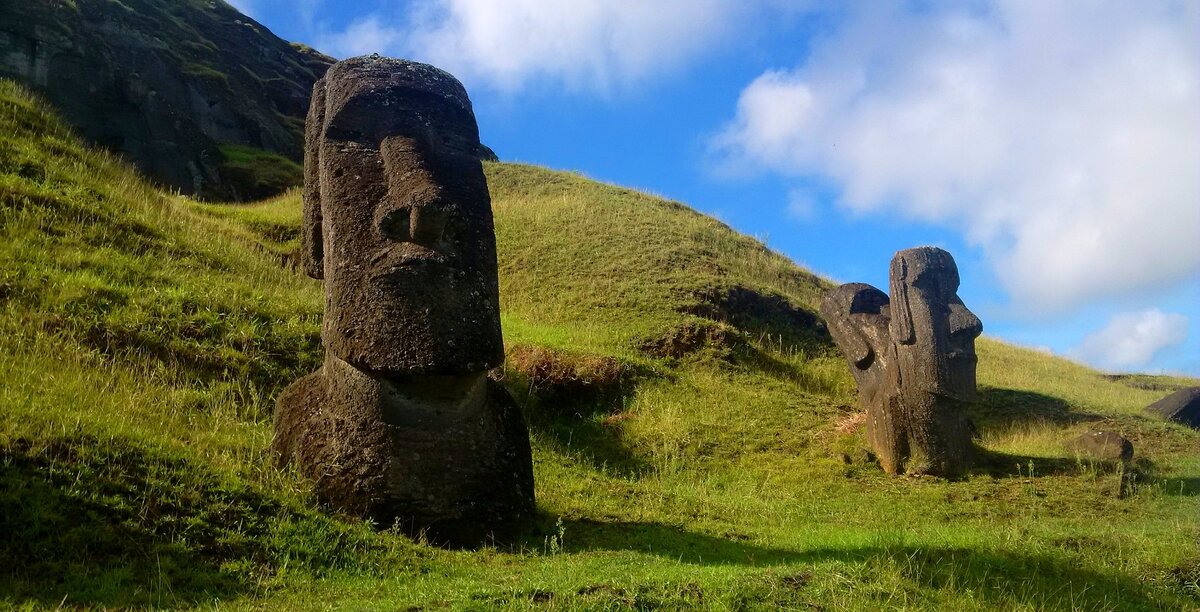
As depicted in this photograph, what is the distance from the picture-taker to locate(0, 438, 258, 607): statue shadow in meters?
4.95

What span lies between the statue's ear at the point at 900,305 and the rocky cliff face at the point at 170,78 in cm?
1703

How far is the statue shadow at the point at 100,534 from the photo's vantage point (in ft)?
16.2

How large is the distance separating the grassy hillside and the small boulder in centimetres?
30

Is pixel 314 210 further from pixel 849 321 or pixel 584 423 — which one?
pixel 849 321

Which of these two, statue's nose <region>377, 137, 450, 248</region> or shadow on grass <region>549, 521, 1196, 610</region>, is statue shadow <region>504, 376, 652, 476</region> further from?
statue's nose <region>377, 137, 450, 248</region>

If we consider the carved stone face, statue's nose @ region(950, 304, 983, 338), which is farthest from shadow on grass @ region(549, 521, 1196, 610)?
statue's nose @ region(950, 304, 983, 338)

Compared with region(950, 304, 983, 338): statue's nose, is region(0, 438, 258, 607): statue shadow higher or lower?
lower

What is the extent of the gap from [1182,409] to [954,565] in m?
14.3

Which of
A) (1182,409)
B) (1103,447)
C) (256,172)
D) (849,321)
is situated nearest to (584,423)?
(849,321)

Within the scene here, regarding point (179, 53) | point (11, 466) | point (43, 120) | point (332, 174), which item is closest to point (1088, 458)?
point (332, 174)

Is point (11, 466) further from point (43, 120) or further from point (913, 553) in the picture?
point (43, 120)

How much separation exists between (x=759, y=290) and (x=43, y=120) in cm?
1472

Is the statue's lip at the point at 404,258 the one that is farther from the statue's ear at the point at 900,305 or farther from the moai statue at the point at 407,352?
the statue's ear at the point at 900,305

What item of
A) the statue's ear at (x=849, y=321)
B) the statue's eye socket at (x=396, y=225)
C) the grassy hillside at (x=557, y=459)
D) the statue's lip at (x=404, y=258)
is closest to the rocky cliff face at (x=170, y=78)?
the grassy hillside at (x=557, y=459)
